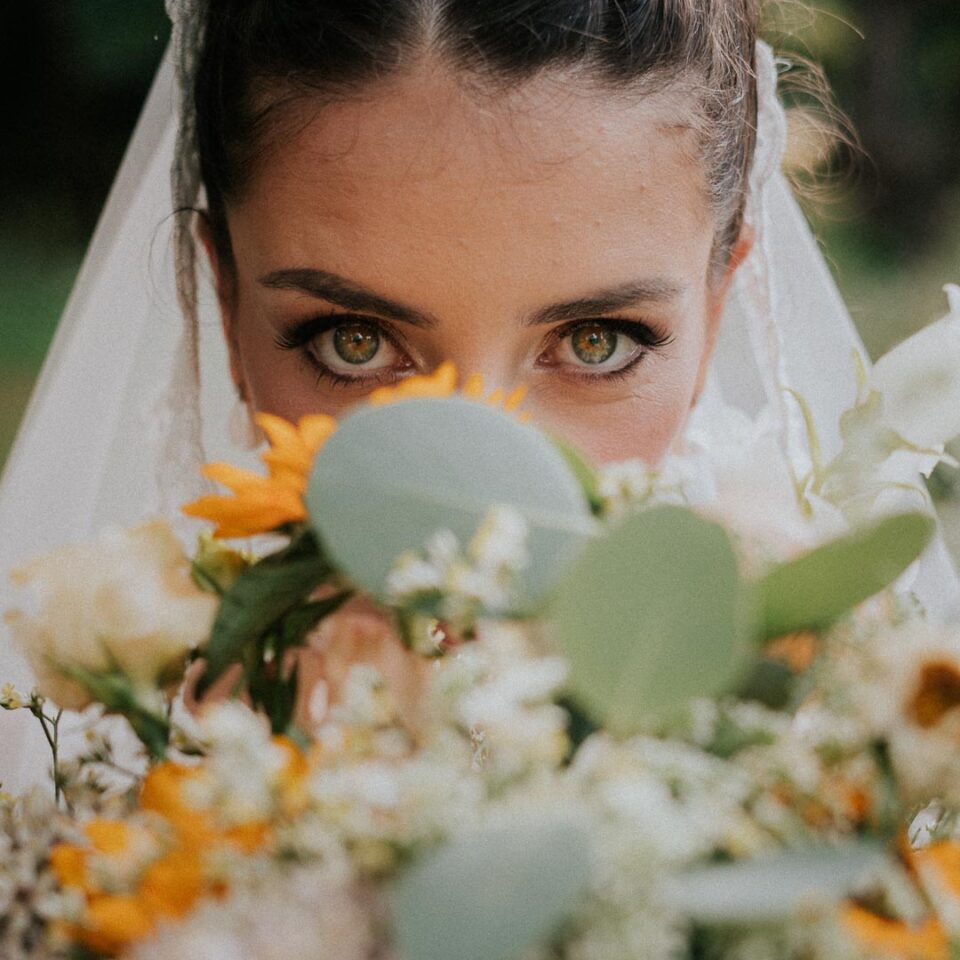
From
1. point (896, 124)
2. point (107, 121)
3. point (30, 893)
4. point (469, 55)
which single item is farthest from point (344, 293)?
point (896, 124)

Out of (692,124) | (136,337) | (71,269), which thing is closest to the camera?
(692,124)

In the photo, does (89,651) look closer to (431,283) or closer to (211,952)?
(211,952)

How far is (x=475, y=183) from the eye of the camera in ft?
2.60

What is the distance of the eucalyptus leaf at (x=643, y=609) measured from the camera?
12.9 inches

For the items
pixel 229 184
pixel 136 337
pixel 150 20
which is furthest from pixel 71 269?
pixel 229 184

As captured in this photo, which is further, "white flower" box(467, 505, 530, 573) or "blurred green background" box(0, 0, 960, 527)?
"blurred green background" box(0, 0, 960, 527)

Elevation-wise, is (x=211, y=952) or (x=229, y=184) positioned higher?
(x=229, y=184)

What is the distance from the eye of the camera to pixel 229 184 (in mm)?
949

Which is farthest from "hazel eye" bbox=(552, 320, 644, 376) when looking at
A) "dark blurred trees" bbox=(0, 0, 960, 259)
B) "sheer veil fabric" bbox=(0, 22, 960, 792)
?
"dark blurred trees" bbox=(0, 0, 960, 259)

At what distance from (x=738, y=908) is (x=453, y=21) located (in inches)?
27.5

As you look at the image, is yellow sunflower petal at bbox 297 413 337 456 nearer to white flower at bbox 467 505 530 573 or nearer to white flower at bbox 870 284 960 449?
white flower at bbox 467 505 530 573

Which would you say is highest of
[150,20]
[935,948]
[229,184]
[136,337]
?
[150,20]

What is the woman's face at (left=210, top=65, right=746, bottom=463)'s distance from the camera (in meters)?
0.80

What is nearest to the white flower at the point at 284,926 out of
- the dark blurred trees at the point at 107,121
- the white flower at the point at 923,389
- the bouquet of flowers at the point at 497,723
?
the bouquet of flowers at the point at 497,723
